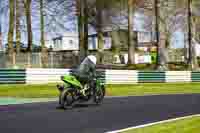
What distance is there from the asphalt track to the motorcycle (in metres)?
0.30

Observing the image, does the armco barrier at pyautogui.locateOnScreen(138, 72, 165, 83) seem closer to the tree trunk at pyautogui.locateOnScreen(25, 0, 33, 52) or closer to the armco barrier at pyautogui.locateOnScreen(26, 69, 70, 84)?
the armco barrier at pyautogui.locateOnScreen(26, 69, 70, 84)

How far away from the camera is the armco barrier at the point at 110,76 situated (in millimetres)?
29781

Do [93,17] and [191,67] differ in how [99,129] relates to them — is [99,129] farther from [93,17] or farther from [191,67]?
[93,17]

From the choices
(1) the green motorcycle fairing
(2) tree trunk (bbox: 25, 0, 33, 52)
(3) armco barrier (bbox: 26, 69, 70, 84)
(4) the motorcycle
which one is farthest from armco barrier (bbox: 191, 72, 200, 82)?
(1) the green motorcycle fairing

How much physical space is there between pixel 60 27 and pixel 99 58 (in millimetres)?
5489

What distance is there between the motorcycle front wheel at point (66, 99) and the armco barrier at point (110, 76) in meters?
11.6

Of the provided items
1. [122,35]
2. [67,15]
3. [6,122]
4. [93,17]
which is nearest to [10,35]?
[67,15]

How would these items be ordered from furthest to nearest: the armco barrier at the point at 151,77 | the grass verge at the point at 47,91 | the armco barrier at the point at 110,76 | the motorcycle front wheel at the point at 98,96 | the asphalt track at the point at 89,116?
the armco barrier at the point at 151,77
the armco barrier at the point at 110,76
the grass verge at the point at 47,91
the motorcycle front wheel at the point at 98,96
the asphalt track at the point at 89,116

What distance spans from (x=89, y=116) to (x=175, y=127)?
318 cm

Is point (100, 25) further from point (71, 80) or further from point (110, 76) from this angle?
point (71, 80)

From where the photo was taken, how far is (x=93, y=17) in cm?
6006

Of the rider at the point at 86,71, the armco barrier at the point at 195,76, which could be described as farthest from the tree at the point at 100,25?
the rider at the point at 86,71

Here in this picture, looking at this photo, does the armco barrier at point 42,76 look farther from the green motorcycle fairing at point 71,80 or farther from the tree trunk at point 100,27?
the tree trunk at point 100,27

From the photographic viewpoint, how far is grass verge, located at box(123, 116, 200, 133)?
1070cm
